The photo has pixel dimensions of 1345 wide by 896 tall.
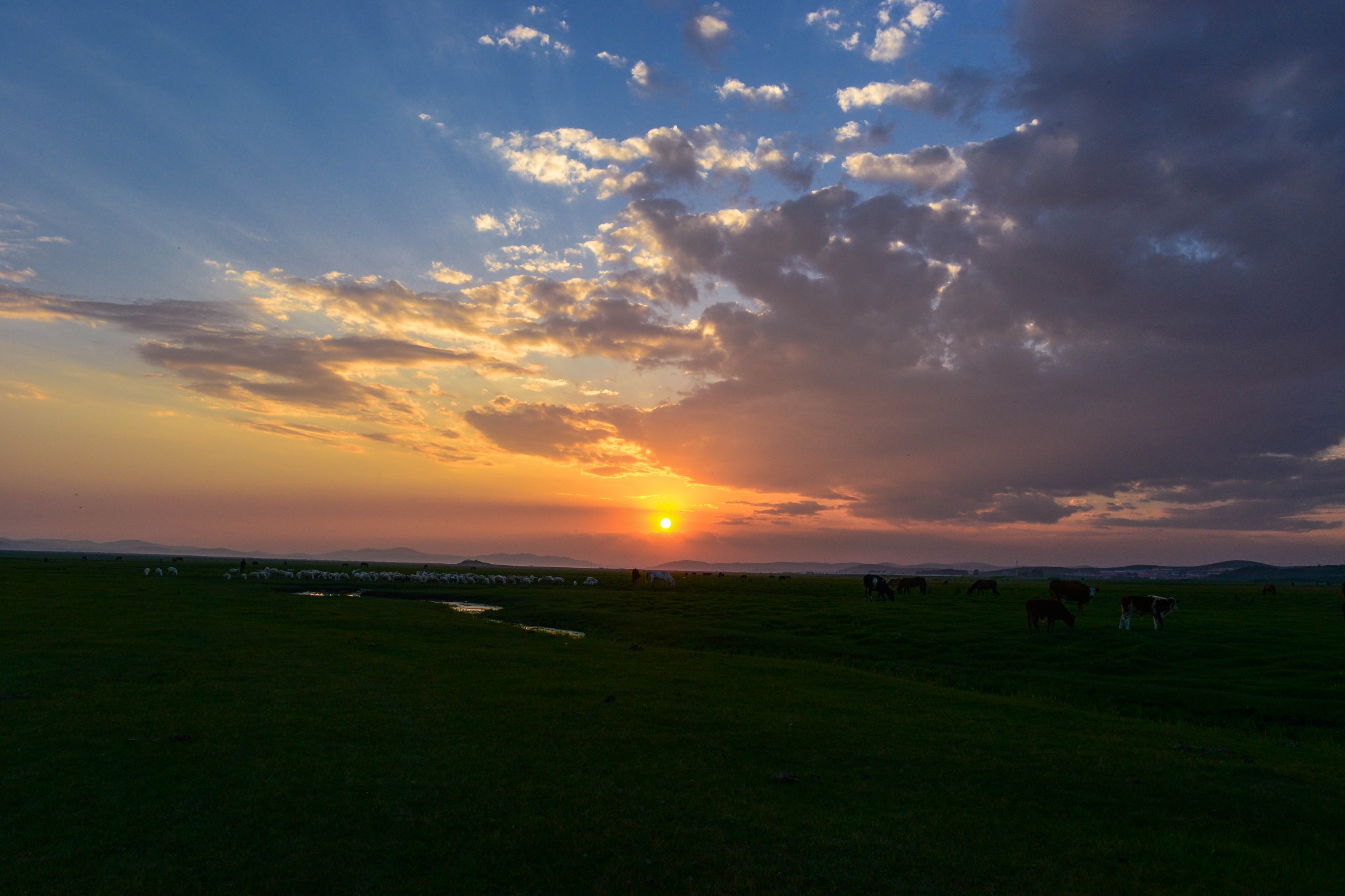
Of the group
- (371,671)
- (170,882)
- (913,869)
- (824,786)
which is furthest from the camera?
(371,671)

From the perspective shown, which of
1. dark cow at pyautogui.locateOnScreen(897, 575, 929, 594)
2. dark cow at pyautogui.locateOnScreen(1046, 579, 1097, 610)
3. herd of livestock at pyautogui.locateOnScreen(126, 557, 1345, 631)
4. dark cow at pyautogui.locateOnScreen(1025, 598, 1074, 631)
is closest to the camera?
dark cow at pyautogui.locateOnScreen(1025, 598, 1074, 631)

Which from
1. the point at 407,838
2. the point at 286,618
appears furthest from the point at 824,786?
the point at 286,618

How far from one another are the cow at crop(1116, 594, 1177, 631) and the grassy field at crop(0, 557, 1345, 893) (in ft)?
22.8

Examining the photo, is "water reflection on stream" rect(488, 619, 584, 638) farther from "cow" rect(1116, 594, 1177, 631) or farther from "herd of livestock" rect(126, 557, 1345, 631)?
"cow" rect(1116, 594, 1177, 631)

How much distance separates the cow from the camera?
42125 mm

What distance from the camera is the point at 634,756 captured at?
53.9 feet

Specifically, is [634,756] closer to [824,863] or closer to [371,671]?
[824,863]

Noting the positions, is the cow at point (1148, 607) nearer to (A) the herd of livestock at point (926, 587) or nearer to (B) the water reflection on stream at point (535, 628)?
(A) the herd of livestock at point (926, 587)

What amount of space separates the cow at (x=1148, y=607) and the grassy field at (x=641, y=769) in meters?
6.94

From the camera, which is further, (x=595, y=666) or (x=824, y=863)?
(x=595, y=666)

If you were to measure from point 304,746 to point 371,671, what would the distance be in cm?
1102

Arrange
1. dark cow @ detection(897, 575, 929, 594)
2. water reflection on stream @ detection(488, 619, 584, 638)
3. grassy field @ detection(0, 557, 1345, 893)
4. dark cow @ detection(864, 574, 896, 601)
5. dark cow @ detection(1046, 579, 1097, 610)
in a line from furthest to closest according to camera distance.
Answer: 1. dark cow @ detection(897, 575, 929, 594)
2. dark cow @ detection(864, 574, 896, 601)
3. dark cow @ detection(1046, 579, 1097, 610)
4. water reflection on stream @ detection(488, 619, 584, 638)
5. grassy field @ detection(0, 557, 1345, 893)

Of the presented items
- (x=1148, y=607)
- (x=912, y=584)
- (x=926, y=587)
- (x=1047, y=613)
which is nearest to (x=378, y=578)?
(x=912, y=584)

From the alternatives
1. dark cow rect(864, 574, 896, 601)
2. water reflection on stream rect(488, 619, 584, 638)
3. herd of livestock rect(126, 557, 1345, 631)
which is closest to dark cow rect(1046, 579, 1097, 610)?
herd of livestock rect(126, 557, 1345, 631)
